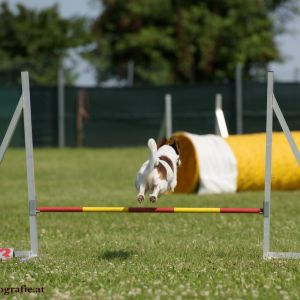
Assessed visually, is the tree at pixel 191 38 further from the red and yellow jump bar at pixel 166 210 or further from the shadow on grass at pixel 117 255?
the red and yellow jump bar at pixel 166 210

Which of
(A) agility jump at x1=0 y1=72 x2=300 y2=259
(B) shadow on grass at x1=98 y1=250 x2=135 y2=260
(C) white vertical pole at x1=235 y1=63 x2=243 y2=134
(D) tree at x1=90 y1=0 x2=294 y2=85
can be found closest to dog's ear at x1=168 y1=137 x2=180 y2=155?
(A) agility jump at x1=0 y1=72 x2=300 y2=259

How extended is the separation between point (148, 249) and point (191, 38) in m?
27.9

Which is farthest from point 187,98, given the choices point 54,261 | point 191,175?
point 54,261

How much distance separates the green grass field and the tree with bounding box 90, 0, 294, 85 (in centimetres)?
2235

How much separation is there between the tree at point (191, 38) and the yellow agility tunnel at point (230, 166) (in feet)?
70.4

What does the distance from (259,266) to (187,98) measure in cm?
1584

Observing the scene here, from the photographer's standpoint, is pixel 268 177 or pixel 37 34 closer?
pixel 268 177

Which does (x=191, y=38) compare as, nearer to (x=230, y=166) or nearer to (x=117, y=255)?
(x=230, y=166)

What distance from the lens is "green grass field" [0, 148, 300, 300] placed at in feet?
15.7

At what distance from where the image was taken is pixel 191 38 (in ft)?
111

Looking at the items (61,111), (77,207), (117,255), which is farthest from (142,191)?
(61,111)

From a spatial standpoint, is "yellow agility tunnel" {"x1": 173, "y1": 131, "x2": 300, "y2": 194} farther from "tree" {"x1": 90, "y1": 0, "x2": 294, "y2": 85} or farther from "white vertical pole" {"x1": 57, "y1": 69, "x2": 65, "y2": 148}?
"tree" {"x1": 90, "y1": 0, "x2": 294, "y2": 85}

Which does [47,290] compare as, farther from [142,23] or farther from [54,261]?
[142,23]

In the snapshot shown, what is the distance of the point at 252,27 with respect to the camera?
34.9 metres
